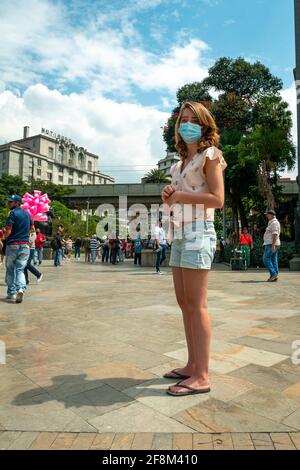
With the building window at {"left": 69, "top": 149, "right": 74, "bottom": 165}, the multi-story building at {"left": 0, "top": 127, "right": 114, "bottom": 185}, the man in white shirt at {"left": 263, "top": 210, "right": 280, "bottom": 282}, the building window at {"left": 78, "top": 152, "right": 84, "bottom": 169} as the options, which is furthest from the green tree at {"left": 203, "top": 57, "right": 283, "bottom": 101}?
the building window at {"left": 78, "top": 152, "right": 84, "bottom": 169}

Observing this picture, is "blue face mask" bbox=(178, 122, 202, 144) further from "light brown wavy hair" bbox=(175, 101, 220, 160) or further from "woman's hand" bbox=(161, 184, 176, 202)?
"woman's hand" bbox=(161, 184, 176, 202)

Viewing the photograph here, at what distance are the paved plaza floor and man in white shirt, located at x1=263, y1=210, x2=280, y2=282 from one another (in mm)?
3584

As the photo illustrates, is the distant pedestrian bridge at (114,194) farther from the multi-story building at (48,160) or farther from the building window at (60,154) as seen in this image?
the building window at (60,154)

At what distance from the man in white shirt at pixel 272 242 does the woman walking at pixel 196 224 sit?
6750 millimetres

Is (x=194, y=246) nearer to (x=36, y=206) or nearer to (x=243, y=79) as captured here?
(x=36, y=206)

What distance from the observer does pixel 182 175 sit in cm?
262

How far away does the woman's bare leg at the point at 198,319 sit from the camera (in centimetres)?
249

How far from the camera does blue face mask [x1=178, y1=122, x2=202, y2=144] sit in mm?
2568

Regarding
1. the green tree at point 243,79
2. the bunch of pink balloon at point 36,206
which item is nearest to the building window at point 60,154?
the green tree at point 243,79

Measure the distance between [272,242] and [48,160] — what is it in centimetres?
9010

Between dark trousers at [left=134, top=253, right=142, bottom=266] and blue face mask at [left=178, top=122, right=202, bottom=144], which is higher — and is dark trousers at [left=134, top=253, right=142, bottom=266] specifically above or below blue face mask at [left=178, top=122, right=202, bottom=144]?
below
